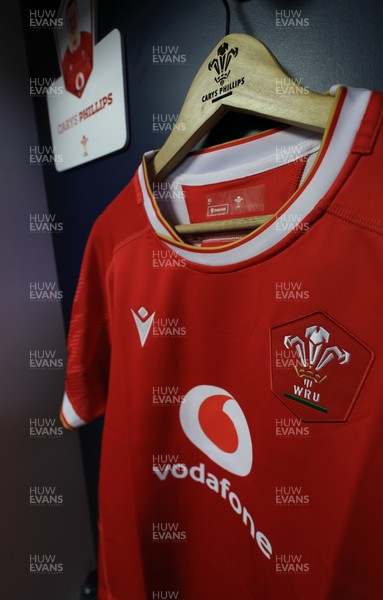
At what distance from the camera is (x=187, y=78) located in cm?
68

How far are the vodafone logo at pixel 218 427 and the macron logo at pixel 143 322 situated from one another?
0.12m

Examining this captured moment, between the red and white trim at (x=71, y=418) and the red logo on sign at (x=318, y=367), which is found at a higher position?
the red logo on sign at (x=318, y=367)

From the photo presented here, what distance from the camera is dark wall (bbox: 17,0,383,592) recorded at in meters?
0.50

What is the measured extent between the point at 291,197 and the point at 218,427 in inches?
13.2

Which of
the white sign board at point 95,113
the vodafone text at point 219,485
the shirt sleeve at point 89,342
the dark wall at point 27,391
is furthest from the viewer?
the dark wall at point 27,391

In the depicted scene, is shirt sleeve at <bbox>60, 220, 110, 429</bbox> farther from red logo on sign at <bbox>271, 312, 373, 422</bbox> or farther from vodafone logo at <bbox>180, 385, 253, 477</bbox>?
red logo on sign at <bbox>271, 312, 373, 422</bbox>

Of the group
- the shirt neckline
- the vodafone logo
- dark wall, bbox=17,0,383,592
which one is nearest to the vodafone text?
the vodafone logo

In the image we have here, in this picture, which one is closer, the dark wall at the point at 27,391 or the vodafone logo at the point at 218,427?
the vodafone logo at the point at 218,427

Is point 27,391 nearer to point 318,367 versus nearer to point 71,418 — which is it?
point 71,418

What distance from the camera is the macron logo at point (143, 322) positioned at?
0.57 metres

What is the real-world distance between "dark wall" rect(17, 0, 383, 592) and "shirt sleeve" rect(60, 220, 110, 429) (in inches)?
11.2

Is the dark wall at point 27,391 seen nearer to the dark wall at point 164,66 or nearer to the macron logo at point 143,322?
the dark wall at point 164,66

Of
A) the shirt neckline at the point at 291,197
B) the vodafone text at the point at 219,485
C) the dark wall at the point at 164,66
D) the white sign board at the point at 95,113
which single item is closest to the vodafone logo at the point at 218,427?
the vodafone text at the point at 219,485

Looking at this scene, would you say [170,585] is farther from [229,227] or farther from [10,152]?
[10,152]
